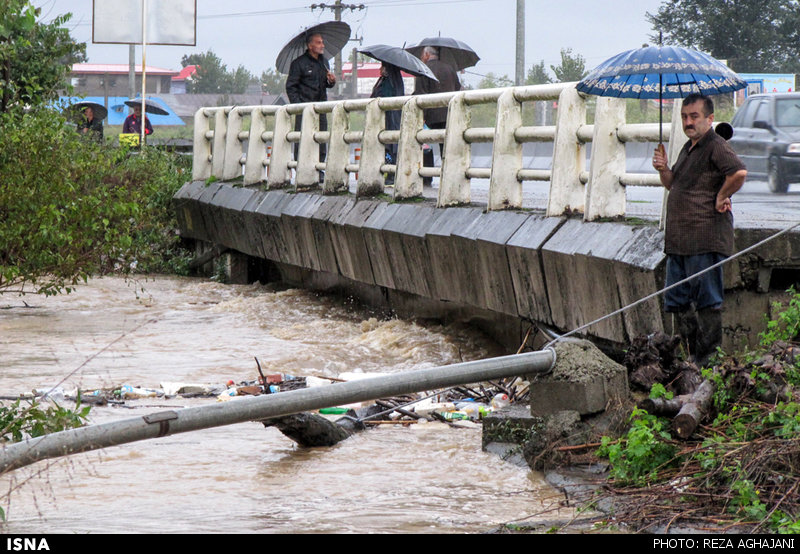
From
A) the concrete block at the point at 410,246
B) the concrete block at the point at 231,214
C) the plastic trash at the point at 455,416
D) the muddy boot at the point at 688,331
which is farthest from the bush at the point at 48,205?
the muddy boot at the point at 688,331

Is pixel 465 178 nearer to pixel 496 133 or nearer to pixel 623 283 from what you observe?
pixel 496 133

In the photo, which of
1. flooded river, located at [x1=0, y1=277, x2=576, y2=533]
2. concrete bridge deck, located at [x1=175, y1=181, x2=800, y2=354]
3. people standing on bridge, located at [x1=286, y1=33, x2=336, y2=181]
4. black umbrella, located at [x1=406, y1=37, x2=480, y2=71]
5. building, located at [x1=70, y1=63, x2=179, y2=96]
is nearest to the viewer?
flooded river, located at [x1=0, y1=277, x2=576, y2=533]

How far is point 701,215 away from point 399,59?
7.29 meters

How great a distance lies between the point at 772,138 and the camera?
17.0 meters

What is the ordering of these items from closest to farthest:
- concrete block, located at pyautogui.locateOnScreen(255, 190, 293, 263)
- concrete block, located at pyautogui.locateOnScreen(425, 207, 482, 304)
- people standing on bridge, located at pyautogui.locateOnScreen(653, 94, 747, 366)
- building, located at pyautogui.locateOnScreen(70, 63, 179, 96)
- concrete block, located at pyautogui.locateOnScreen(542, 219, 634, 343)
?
people standing on bridge, located at pyautogui.locateOnScreen(653, 94, 747, 366) < concrete block, located at pyautogui.locateOnScreen(542, 219, 634, 343) < concrete block, located at pyautogui.locateOnScreen(425, 207, 482, 304) < concrete block, located at pyautogui.locateOnScreen(255, 190, 293, 263) < building, located at pyautogui.locateOnScreen(70, 63, 179, 96)

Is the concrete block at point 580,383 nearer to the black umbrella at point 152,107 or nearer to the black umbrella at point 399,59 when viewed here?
the black umbrella at point 399,59

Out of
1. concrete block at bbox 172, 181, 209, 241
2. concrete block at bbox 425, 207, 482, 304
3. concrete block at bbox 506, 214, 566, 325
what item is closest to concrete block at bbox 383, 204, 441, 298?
concrete block at bbox 425, 207, 482, 304

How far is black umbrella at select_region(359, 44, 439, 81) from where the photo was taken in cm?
1341

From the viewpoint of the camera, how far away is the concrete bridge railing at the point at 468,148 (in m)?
8.25

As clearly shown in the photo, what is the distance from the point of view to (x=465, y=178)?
10.7 meters

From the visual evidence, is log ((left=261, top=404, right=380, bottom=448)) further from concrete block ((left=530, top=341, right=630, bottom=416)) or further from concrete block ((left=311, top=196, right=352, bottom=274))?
concrete block ((left=311, top=196, right=352, bottom=274))

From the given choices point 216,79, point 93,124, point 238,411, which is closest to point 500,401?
point 238,411

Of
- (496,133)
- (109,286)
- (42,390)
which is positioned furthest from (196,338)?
(109,286)

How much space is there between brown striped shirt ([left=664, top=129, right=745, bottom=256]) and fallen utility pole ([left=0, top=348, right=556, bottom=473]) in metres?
1.27
